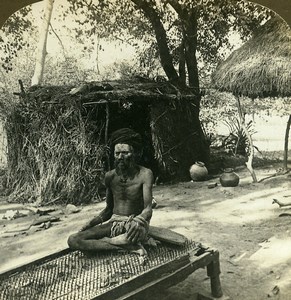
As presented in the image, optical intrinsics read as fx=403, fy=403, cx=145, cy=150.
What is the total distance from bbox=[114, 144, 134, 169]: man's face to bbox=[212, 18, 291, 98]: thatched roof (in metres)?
1.80

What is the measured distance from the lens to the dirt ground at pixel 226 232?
3469 mm

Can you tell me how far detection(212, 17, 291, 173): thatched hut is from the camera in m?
4.64

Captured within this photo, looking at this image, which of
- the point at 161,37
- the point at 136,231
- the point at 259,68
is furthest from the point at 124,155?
the point at 259,68

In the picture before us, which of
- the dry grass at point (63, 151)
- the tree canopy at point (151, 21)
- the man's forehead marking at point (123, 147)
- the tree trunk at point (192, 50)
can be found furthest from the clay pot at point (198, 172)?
the man's forehead marking at point (123, 147)

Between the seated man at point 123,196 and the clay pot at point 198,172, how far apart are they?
4.35 meters

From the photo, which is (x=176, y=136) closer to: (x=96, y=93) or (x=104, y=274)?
(x=96, y=93)

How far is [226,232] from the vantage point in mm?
4668

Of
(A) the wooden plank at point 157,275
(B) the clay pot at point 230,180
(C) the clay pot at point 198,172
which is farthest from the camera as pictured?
(C) the clay pot at point 198,172

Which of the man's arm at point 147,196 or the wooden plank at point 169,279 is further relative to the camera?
the man's arm at point 147,196

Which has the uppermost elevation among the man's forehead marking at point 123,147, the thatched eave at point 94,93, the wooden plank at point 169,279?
the thatched eave at point 94,93

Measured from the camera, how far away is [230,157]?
866cm

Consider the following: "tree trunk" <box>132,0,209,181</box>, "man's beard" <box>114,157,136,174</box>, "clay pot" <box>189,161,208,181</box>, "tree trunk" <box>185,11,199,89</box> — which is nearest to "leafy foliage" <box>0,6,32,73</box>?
"man's beard" <box>114,157,136,174</box>

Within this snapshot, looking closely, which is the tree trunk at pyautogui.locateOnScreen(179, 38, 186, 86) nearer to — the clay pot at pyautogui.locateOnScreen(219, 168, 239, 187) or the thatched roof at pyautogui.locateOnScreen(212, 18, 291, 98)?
the thatched roof at pyautogui.locateOnScreen(212, 18, 291, 98)

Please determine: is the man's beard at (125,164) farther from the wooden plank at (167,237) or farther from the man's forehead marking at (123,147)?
the wooden plank at (167,237)
